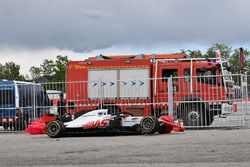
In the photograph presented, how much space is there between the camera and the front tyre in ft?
52.2

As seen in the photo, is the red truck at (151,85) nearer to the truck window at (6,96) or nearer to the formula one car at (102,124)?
the truck window at (6,96)

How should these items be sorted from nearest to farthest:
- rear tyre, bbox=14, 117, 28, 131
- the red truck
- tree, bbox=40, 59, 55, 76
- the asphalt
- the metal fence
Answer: the asphalt < the metal fence < the red truck < rear tyre, bbox=14, 117, 28, 131 < tree, bbox=40, 59, 55, 76

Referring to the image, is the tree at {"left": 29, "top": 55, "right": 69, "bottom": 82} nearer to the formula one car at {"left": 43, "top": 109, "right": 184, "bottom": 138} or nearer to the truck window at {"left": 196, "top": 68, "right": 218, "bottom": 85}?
the truck window at {"left": 196, "top": 68, "right": 218, "bottom": 85}

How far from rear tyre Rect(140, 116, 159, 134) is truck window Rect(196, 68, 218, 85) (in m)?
4.81

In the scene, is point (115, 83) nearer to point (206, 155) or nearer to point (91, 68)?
point (91, 68)

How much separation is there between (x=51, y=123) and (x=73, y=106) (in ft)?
15.6

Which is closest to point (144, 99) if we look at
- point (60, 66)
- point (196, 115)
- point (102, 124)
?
point (196, 115)

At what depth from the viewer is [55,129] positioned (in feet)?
52.4

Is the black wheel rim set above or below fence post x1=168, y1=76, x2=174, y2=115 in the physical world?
below

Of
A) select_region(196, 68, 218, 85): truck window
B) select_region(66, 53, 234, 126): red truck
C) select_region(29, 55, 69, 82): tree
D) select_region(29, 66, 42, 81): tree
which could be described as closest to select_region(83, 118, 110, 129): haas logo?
select_region(66, 53, 234, 126): red truck

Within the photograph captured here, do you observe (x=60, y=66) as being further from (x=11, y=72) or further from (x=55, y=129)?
(x=55, y=129)

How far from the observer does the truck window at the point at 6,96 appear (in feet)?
70.7

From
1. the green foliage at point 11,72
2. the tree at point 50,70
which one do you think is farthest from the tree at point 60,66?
the green foliage at point 11,72

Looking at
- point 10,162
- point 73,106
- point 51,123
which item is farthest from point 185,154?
point 73,106
